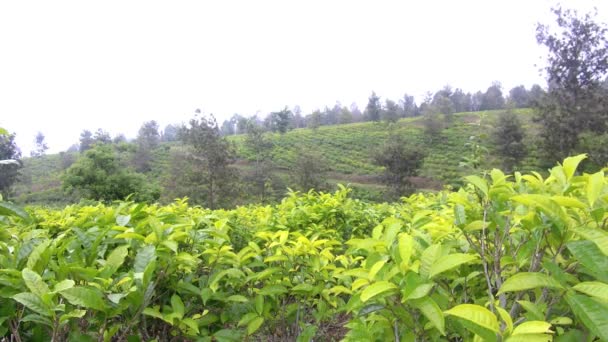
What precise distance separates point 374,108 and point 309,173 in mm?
40327

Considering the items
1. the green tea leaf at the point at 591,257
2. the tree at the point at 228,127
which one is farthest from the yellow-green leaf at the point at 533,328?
the tree at the point at 228,127

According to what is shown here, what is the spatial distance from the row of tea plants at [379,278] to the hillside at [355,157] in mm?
21760

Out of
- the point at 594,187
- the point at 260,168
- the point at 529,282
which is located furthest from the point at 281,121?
the point at 529,282

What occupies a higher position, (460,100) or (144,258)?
(460,100)

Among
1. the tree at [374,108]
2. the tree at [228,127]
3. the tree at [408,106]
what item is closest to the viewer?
the tree at [374,108]

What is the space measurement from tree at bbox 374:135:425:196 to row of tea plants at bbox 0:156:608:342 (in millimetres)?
20829

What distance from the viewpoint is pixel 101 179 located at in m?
17.5

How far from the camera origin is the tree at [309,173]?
69.9 ft

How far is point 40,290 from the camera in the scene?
1.13 m

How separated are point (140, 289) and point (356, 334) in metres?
0.72

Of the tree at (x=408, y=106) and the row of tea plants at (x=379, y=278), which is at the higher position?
the tree at (x=408, y=106)

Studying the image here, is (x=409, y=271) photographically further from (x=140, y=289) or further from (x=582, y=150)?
(x=582, y=150)

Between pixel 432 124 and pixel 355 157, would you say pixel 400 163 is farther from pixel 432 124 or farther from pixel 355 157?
pixel 432 124

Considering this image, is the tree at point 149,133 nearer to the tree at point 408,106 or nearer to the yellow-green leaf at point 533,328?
the tree at point 408,106
